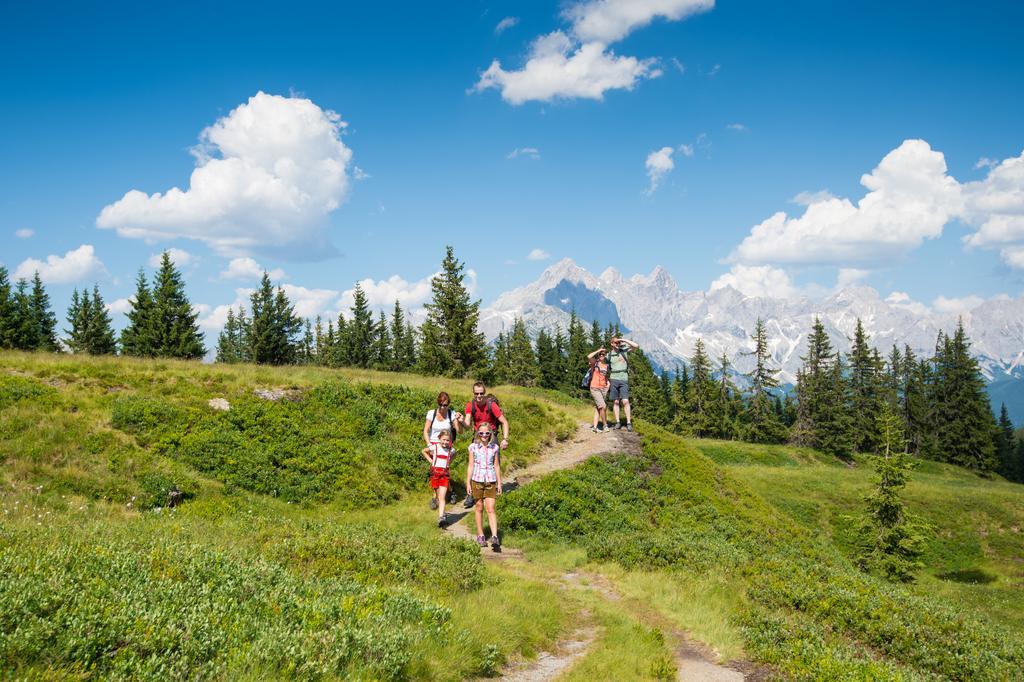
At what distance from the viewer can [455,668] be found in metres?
5.77

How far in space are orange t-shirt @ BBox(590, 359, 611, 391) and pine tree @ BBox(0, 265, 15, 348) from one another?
6553 cm

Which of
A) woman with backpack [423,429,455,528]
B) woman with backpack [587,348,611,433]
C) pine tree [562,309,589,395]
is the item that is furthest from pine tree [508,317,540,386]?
woman with backpack [423,429,455,528]

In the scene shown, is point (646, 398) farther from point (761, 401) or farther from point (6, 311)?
point (6, 311)

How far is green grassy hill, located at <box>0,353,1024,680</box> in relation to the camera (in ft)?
15.7

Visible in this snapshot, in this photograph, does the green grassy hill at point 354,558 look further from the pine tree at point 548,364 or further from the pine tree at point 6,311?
the pine tree at point 548,364

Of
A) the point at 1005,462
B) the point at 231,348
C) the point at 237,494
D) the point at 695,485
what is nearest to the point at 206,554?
the point at 237,494

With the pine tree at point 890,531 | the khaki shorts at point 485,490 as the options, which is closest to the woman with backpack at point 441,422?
the khaki shorts at point 485,490

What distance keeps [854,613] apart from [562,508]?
704cm

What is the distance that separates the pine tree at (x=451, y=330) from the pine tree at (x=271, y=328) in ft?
83.9

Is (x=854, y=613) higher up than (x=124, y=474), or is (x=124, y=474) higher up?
(x=124, y=474)

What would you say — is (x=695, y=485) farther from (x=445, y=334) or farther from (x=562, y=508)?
(x=445, y=334)

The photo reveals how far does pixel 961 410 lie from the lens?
74.0m

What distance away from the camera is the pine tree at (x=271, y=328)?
220 ft

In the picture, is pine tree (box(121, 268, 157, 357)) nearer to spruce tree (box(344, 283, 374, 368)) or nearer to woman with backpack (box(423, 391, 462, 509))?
spruce tree (box(344, 283, 374, 368))
